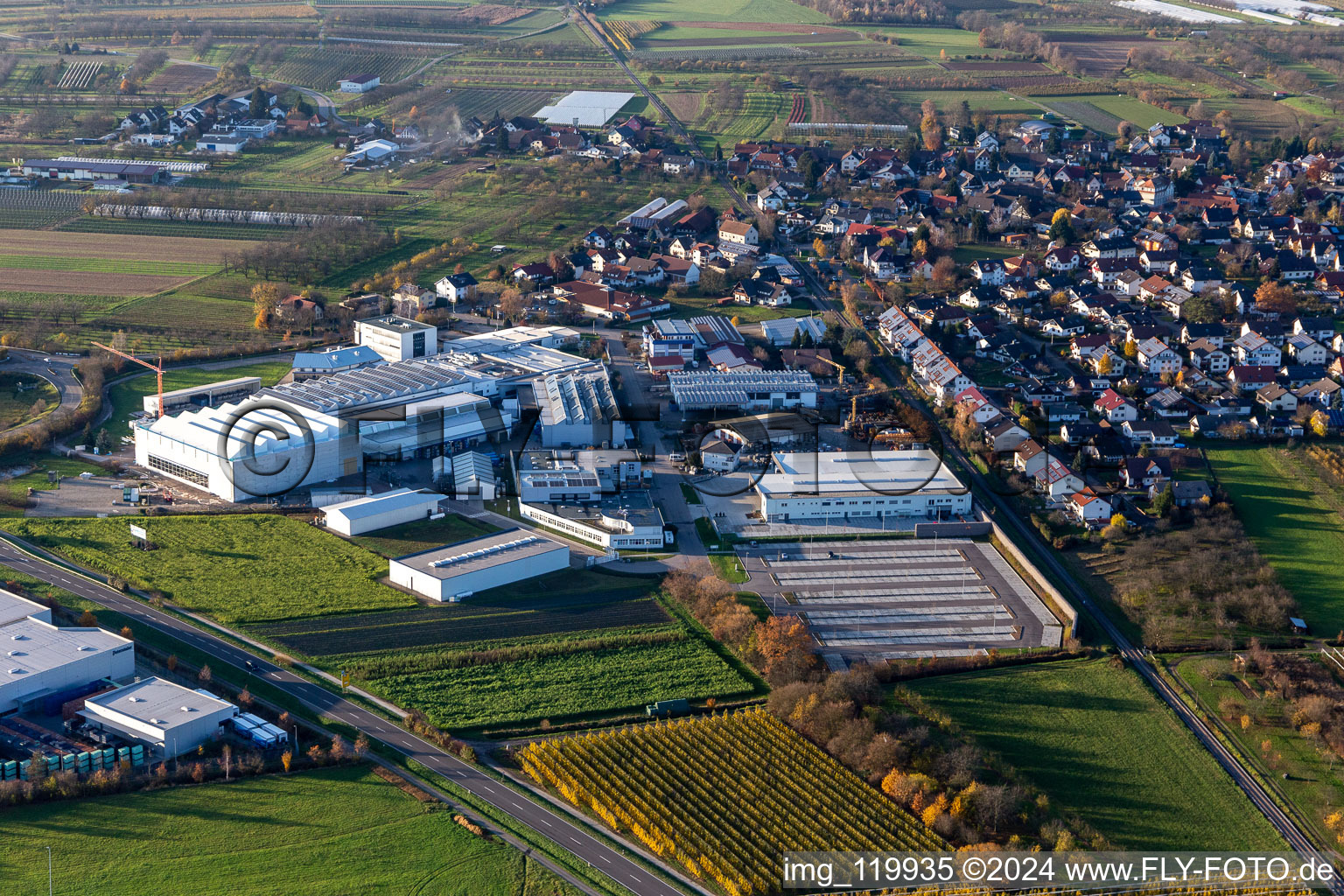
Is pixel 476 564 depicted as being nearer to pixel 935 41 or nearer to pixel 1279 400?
pixel 1279 400

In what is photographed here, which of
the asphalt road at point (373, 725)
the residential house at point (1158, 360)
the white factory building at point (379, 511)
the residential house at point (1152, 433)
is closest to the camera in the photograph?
the asphalt road at point (373, 725)

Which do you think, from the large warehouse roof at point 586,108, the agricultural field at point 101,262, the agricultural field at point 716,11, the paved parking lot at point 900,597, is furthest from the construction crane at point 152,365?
the agricultural field at point 716,11

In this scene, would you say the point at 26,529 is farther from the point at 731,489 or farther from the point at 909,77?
the point at 909,77

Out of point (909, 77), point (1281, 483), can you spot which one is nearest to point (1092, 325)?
point (1281, 483)

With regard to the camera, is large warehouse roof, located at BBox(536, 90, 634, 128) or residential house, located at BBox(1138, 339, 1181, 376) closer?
residential house, located at BBox(1138, 339, 1181, 376)

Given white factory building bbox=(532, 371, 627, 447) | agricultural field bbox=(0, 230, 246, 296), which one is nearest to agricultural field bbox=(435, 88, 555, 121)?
agricultural field bbox=(0, 230, 246, 296)

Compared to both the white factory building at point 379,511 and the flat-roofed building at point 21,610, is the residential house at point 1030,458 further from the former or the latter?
the flat-roofed building at point 21,610

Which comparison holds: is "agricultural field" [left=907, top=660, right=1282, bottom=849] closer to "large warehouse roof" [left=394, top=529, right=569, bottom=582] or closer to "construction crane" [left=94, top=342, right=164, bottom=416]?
"large warehouse roof" [left=394, top=529, right=569, bottom=582]
